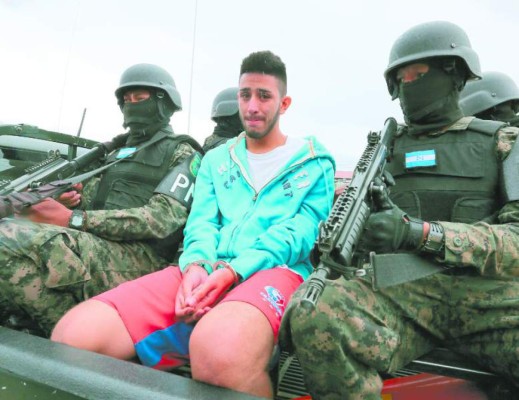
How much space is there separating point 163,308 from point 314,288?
2.49 ft

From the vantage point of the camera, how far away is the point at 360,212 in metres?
1.40

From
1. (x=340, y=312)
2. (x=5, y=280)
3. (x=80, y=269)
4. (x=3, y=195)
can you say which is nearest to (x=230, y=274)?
(x=340, y=312)

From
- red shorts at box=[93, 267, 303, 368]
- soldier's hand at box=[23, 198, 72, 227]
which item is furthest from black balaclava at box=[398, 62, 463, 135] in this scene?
soldier's hand at box=[23, 198, 72, 227]

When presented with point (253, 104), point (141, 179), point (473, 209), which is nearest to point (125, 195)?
point (141, 179)

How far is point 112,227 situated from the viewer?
Result: 87.5 inches

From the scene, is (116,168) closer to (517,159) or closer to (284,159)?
(284,159)

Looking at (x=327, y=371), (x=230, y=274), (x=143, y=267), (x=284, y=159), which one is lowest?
(x=143, y=267)

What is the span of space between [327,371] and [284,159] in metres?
0.97

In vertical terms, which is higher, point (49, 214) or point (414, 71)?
point (414, 71)

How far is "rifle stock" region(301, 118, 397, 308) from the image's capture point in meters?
1.24

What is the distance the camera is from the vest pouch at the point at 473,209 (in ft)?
5.56

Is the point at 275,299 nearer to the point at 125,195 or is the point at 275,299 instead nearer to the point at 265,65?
the point at 265,65

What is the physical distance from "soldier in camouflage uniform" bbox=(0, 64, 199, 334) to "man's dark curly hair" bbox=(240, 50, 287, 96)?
0.65m

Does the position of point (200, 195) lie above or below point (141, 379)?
above
